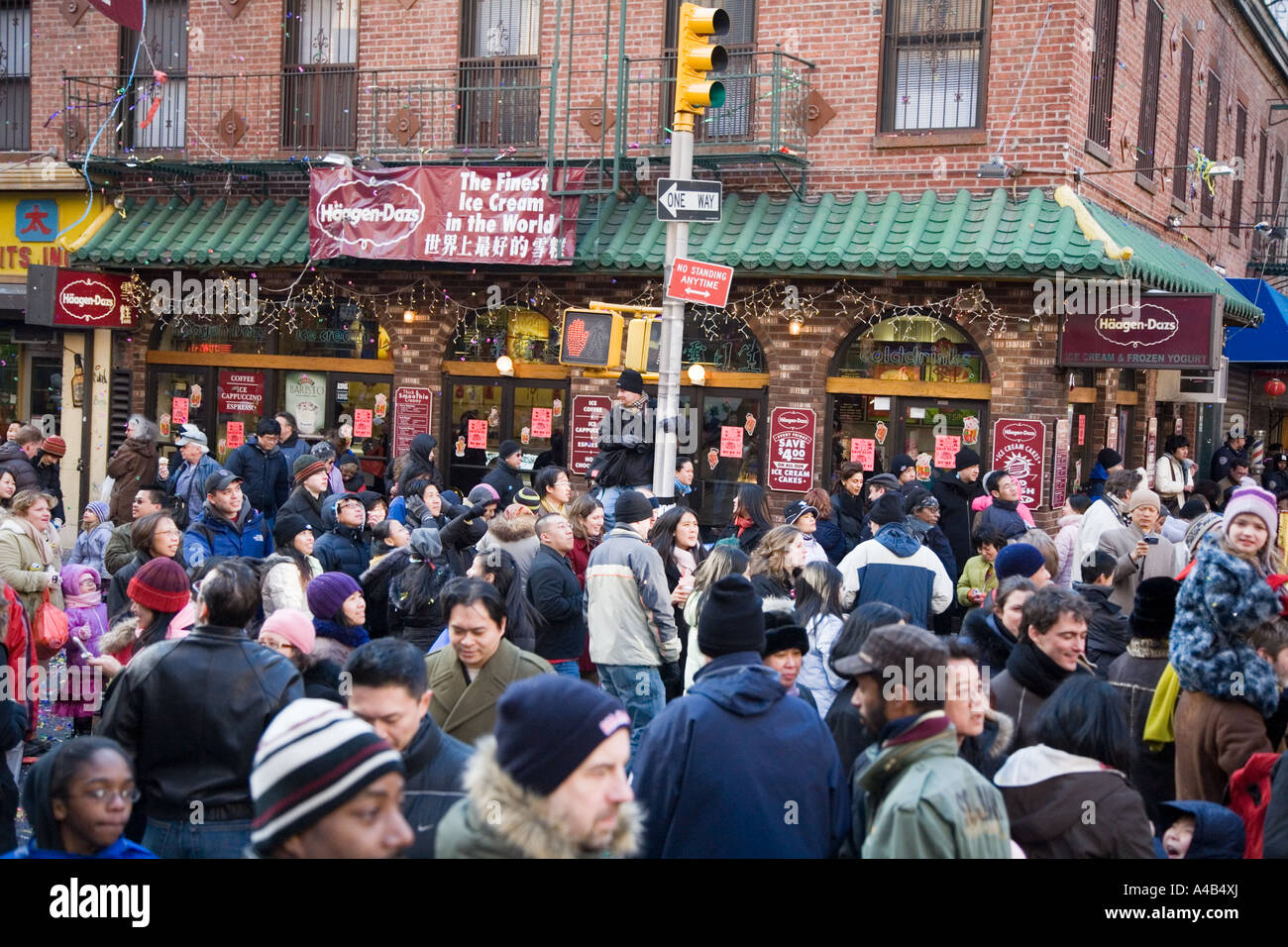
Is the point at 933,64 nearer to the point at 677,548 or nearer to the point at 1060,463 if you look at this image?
the point at 1060,463

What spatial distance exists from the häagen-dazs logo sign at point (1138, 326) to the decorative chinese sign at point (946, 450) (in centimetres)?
187

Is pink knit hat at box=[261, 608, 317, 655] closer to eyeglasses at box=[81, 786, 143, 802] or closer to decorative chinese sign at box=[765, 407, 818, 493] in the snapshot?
eyeglasses at box=[81, 786, 143, 802]

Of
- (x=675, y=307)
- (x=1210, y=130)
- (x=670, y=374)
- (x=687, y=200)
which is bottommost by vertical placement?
(x=670, y=374)

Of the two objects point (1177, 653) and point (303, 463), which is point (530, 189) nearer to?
point (303, 463)

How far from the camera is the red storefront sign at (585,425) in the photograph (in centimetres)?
1508

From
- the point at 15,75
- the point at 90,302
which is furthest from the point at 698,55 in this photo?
the point at 15,75

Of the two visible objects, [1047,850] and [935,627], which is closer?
[1047,850]

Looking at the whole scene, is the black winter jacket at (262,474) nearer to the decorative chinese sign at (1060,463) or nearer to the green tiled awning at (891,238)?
the green tiled awning at (891,238)

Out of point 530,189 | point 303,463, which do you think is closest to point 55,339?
point 530,189

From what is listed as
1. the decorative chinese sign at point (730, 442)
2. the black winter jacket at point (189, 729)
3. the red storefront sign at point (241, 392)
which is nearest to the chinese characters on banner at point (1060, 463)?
the decorative chinese sign at point (730, 442)

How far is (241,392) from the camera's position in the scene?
17.0 meters

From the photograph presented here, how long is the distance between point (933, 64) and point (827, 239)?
2.37m
